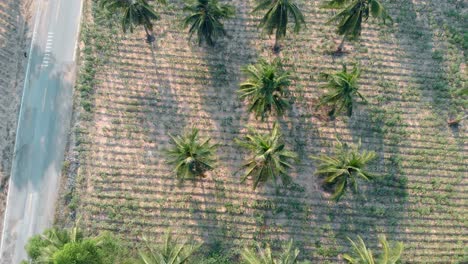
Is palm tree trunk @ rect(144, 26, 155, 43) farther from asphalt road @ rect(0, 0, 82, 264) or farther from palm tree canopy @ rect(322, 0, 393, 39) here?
palm tree canopy @ rect(322, 0, 393, 39)

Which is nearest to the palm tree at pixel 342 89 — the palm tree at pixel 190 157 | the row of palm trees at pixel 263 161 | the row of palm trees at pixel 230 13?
the row of palm trees at pixel 263 161

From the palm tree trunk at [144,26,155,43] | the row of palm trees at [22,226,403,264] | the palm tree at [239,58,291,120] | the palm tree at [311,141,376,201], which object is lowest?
the row of palm trees at [22,226,403,264]

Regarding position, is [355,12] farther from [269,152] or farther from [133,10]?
[133,10]

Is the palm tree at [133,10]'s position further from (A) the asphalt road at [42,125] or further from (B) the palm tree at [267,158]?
(B) the palm tree at [267,158]

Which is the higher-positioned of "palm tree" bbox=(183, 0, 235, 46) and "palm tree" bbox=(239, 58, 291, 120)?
"palm tree" bbox=(183, 0, 235, 46)

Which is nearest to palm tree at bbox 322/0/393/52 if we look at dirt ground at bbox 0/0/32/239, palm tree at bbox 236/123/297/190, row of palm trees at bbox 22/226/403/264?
palm tree at bbox 236/123/297/190

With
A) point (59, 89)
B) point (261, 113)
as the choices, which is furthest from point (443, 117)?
point (59, 89)
